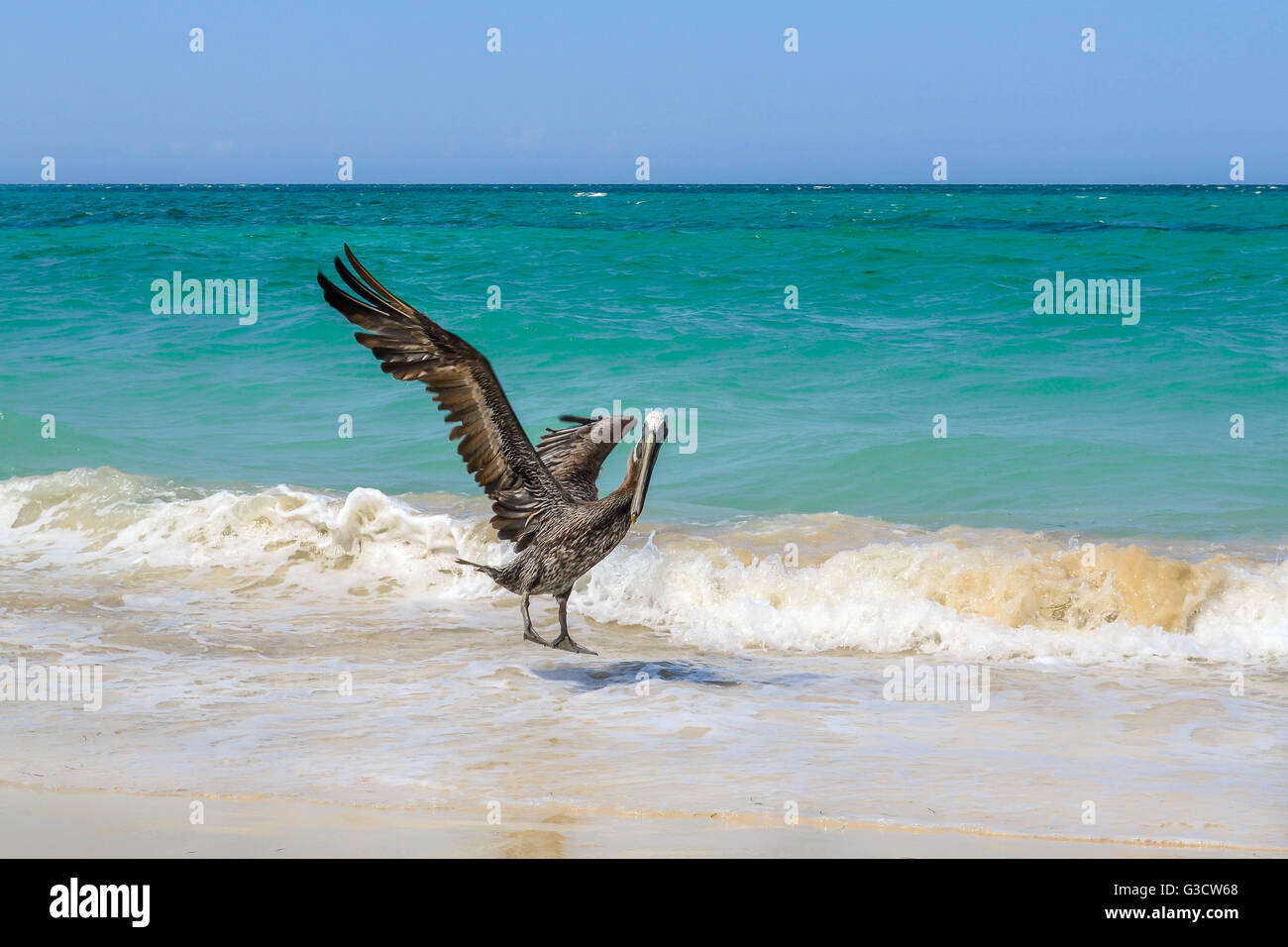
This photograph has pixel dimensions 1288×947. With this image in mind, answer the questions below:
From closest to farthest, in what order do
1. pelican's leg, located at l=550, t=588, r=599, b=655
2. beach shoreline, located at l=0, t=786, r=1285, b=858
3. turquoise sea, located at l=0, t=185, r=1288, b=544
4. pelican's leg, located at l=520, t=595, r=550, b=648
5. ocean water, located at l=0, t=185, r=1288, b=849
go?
beach shoreline, located at l=0, t=786, r=1285, b=858, ocean water, located at l=0, t=185, r=1288, b=849, pelican's leg, located at l=520, t=595, r=550, b=648, pelican's leg, located at l=550, t=588, r=599, b=655, turquoise sea, located at l=0, t=185, r=1288, b=544

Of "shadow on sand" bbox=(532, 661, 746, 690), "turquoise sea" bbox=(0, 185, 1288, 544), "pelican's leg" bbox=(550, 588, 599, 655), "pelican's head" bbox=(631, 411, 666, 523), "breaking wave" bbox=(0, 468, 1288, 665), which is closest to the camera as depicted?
"pelican's head" bbox=(631, 411, 666, 523)

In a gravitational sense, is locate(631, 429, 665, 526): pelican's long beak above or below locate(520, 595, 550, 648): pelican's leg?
above

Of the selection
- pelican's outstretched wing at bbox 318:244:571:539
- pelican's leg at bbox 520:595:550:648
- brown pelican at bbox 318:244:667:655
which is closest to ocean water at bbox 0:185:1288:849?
pelican's leg at bbox 520:595:550:648

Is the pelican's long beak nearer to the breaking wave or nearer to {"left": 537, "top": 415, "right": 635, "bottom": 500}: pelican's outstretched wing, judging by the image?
{"left": 537, "top": 415, "right": 635, "bottom": 500}: pelican's outstretched wing

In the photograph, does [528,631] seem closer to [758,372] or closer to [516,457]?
[516,457]

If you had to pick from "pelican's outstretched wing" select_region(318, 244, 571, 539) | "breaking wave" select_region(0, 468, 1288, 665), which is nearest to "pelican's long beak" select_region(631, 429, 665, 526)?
"pelican's outstretched wing" select_region(318, 244, 571, 539)

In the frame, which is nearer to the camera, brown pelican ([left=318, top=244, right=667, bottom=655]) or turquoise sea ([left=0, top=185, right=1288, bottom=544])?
brown pelican ([left=318, top=244, right=667, bottom=655])

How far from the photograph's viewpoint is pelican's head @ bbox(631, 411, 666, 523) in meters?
5.07

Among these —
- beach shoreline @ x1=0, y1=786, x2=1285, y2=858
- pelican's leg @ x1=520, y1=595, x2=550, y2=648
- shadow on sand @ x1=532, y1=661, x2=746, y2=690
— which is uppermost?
pelican's leg @ x1=520, y1=595, x2=550, y2=648

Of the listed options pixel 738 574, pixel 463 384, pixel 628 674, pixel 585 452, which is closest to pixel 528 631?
pixel 628 674

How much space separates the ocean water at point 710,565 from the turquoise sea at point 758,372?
8 cm

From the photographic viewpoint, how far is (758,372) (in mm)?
14461

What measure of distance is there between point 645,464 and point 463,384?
36.6 inches

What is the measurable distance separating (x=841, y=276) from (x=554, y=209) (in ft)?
97.0
